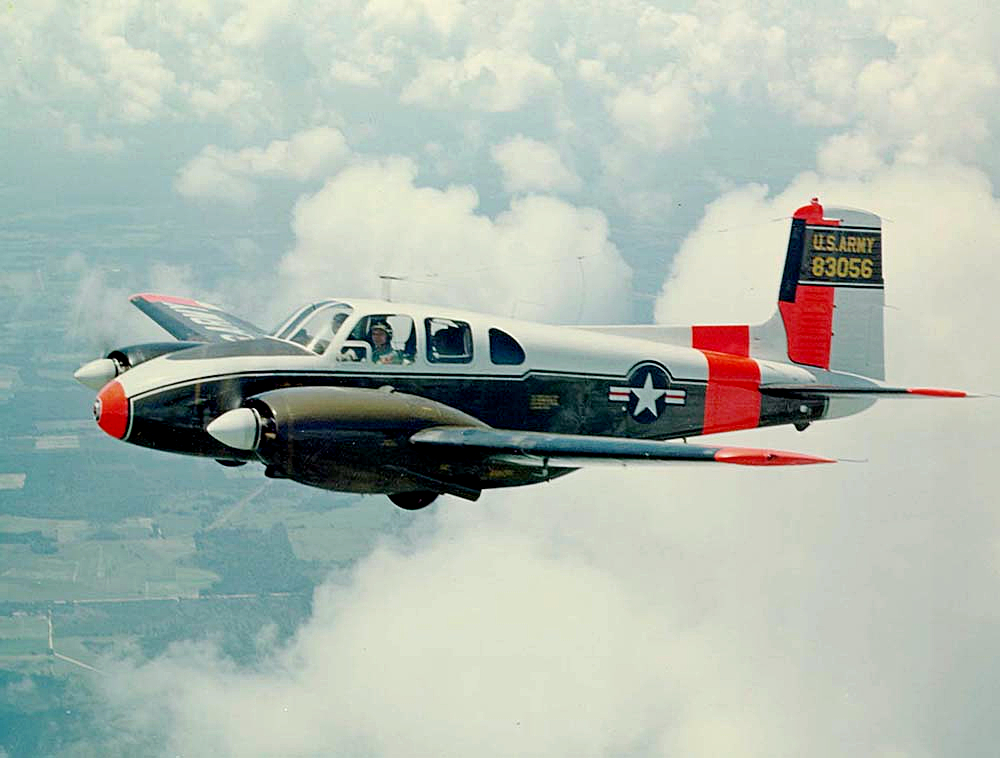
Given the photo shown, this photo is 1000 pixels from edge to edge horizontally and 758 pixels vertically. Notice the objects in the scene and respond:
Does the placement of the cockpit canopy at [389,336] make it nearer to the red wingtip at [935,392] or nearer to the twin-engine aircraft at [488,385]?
the twin-engine aircraft at [488,385]

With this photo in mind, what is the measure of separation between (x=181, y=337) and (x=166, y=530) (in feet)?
200

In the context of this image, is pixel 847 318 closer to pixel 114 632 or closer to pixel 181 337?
pixel 181 337

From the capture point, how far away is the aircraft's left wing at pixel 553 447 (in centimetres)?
1288

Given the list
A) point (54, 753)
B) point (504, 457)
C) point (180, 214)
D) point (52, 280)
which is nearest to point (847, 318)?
point (504, 457)

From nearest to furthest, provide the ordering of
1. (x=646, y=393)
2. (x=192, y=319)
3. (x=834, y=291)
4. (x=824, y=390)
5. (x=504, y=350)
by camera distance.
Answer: (x=504, y=350) < (x=646, y=393) < (x=824, y=390) < (x=834, y=291) < (x=192, y=319)

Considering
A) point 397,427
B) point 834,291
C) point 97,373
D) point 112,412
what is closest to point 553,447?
→ point 397,427

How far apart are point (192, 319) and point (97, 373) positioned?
3620 millimetres

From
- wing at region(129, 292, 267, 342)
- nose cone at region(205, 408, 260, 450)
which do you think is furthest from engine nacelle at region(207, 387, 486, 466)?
wing at region(129, 292, 267, 342)

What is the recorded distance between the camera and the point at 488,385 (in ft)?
48.9

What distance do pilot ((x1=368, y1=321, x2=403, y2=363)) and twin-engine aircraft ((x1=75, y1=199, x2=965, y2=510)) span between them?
0.06 feet

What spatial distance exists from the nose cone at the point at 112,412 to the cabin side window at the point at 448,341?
351 centimetres

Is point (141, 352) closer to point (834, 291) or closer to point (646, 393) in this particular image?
point (646, 393)

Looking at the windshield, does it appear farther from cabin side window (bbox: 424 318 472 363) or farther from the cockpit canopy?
cabin side window (bbox: 424 318 472 363)

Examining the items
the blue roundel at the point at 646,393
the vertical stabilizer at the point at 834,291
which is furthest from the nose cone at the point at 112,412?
the vertical stabilizer at the point at 834,291
